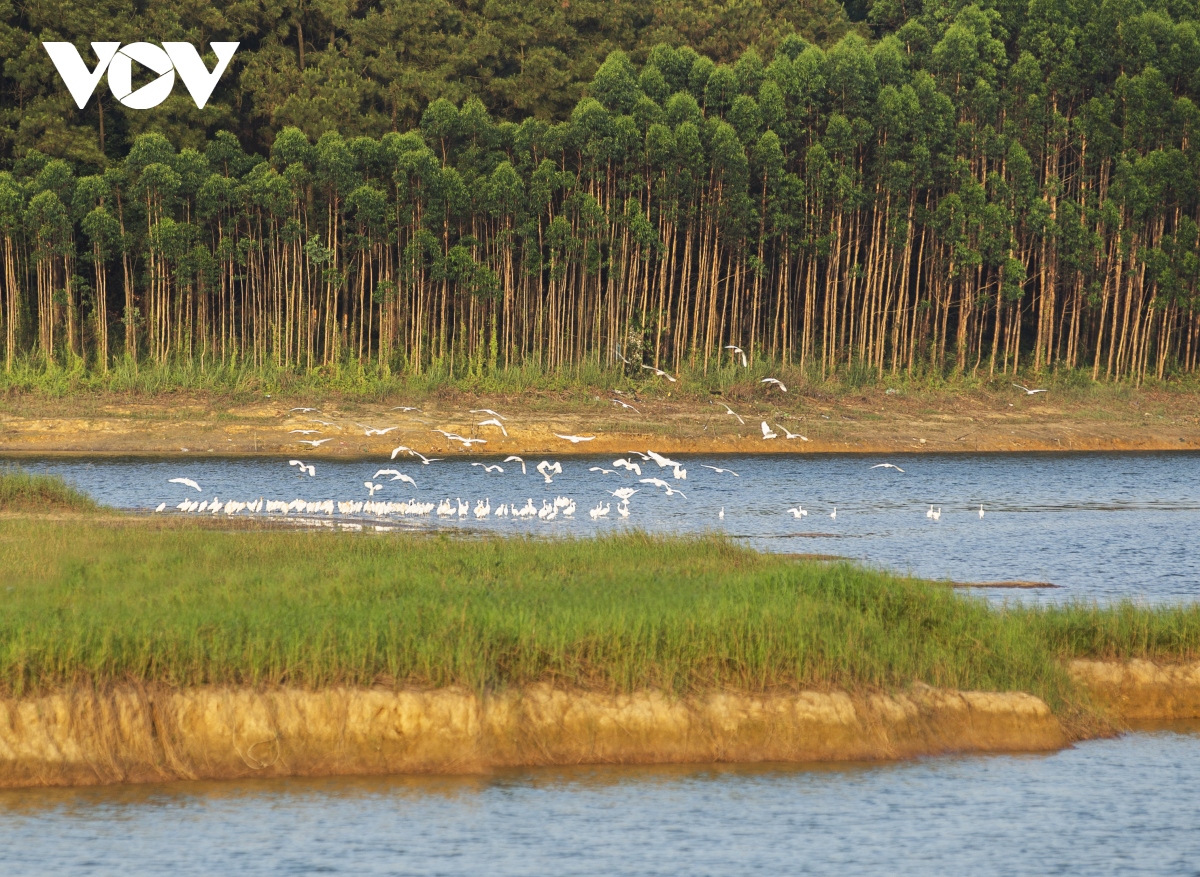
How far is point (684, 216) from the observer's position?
184 feet

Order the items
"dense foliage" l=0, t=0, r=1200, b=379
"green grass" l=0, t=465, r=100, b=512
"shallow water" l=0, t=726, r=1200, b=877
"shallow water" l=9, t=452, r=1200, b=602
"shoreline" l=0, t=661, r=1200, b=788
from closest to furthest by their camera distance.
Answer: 1. "shallow water" l=0, t=726, r=1200, b=877
2. "shoreline" l=0, t=661, r=1200, b=788
3. "shallow water" l=9, t=452, r=1200, b=602
4. "green grass" l=0, t=465, r=100, b=512
5. "dense foliage" l=0, t=0, r=1200, b=379

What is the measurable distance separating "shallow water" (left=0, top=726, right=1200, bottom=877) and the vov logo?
48.0 meters

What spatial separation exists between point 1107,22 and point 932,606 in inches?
2100

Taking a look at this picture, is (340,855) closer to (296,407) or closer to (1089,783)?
(1089,783)

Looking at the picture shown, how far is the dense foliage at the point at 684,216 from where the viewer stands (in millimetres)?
52469

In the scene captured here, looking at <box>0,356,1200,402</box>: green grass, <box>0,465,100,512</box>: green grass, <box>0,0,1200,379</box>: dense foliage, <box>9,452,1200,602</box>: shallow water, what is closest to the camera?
<box>9,452,1200,602</box>: shallow water

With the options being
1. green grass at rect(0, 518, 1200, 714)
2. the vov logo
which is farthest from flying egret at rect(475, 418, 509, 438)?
green grass at rect(0, 518, 1200, 714)

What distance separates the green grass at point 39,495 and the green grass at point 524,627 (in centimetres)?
772

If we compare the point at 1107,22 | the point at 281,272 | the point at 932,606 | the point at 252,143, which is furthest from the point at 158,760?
the point at 1107,22

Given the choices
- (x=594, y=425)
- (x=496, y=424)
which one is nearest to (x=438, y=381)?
(x=496, y=424)

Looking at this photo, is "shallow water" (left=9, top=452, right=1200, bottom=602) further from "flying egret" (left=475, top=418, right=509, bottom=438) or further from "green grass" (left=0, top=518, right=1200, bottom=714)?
"green grass" (left=0, top=518, right=1200, bottom=714)

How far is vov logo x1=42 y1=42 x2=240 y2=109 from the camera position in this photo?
55688 millimetres

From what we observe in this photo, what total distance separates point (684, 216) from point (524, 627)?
143 ft

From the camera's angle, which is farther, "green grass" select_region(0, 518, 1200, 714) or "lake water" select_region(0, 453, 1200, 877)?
"green grass" select_region(0, 518, 1200, 714)
